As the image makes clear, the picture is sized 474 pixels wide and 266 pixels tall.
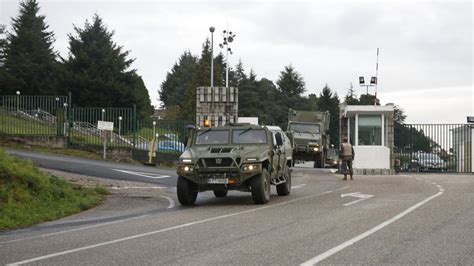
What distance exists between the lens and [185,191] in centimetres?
1493

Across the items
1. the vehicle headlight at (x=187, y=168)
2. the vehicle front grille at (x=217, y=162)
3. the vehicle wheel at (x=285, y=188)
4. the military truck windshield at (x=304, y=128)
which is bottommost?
the vehicle wheel at (x=285, y=188)

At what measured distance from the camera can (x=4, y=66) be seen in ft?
192

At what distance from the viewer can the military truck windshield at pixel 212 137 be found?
16.0 m

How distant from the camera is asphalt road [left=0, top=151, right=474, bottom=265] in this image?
7.66 metres

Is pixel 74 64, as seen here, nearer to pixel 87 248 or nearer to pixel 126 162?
pixel 126 162

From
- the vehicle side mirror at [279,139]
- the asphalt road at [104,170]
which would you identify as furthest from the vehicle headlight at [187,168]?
the asphalt road at [104,170]

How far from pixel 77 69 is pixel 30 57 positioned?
7906mm

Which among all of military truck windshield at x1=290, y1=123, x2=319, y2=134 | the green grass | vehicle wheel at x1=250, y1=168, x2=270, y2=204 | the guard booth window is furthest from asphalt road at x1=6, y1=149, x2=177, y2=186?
military truck windshield at x1=290, y1=123, x2=319, y2=134

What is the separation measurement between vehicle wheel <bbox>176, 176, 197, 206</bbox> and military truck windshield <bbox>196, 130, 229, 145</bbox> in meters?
1.35

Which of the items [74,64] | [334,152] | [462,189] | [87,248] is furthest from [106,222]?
[74,64]

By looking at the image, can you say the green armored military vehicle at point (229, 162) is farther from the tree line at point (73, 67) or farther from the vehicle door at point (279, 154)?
the tree line at point (73, 67)

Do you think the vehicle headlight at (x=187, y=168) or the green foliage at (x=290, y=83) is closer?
the vehicle headlight at (x=187, y=168)

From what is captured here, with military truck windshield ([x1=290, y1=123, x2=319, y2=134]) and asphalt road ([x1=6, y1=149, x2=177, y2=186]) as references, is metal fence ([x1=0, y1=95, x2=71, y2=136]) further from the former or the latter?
military truck windshield ([x1=290, y1=123, x2=319, y2=134])

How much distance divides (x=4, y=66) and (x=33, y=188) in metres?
47.7
